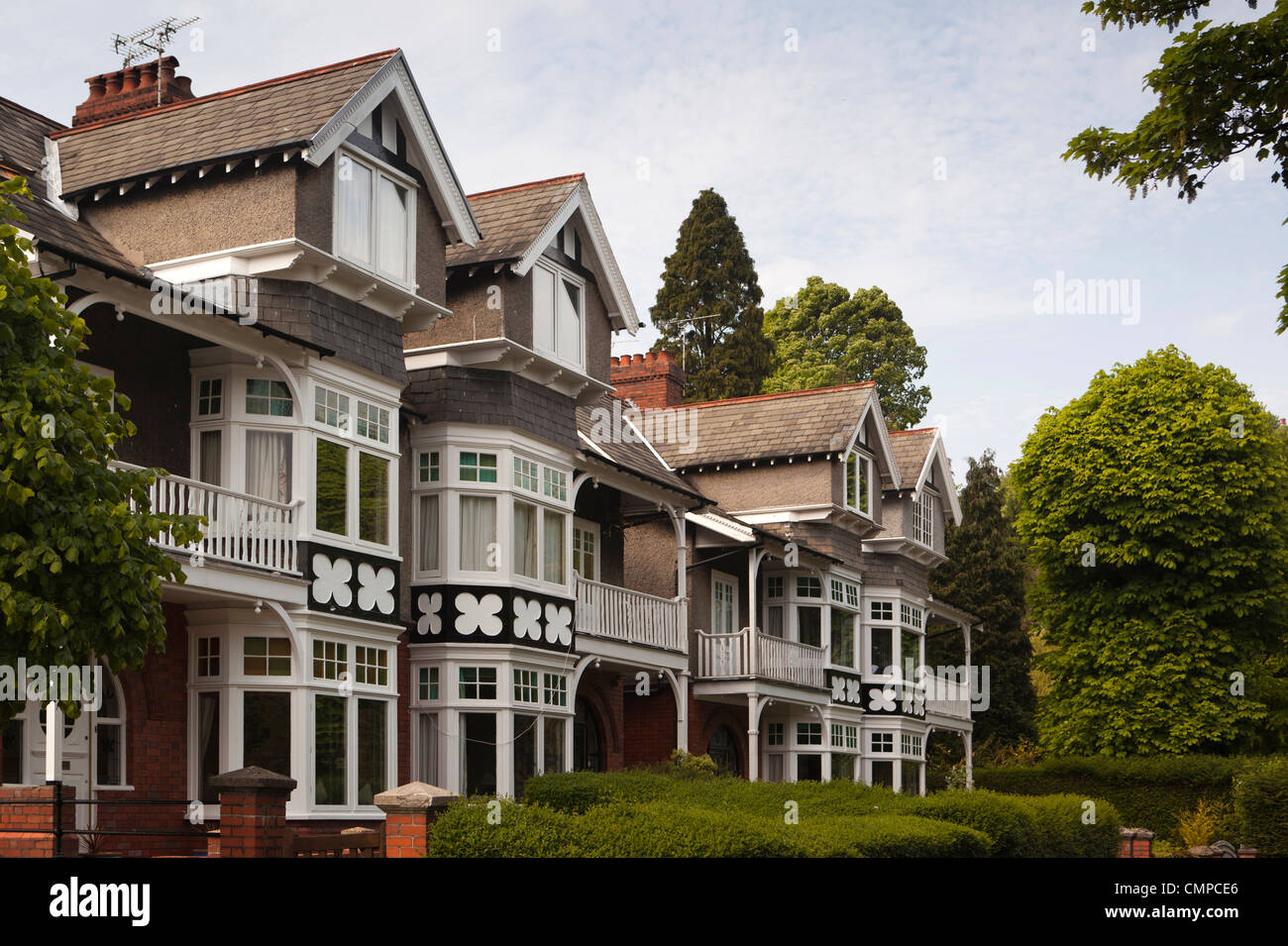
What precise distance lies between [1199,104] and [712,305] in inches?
1615

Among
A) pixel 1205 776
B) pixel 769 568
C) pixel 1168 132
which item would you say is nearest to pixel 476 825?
pixel 1168 132

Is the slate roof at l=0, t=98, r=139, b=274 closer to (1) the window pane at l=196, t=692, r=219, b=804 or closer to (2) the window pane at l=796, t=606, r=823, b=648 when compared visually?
(1) the window pane at l=196, t=692, r=219, b=804

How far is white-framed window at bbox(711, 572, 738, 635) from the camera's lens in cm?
3281

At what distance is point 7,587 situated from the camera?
11469mm

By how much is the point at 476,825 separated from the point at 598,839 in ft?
3.57

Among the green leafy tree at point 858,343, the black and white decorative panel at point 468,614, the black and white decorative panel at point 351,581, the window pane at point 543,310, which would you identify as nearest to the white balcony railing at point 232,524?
the black and white decorative panel at point 351,581

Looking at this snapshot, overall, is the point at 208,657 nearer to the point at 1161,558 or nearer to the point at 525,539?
the point at 525,539

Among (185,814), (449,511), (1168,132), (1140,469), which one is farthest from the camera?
(1140,469)

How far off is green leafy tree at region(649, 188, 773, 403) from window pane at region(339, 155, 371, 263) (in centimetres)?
3408

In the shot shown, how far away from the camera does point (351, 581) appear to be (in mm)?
19781

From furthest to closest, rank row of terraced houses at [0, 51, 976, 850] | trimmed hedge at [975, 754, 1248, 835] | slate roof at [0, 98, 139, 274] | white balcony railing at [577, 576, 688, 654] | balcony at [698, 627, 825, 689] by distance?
trimmed hedge at [975, 754, 1248, 835]
balcony at [698, 627, 825, 689]
white balcony railing at [577, 576, 688, 654]
row of terraced houses at [0, 51, 976, 850]
slate roof at [0, 98, 139, 274]

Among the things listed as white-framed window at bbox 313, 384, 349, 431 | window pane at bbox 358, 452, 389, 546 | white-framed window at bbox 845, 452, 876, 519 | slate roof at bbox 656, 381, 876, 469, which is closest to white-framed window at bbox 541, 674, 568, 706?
window pane at bbox 358, 452, 389, 546

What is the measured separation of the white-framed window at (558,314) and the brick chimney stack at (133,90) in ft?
21.1
